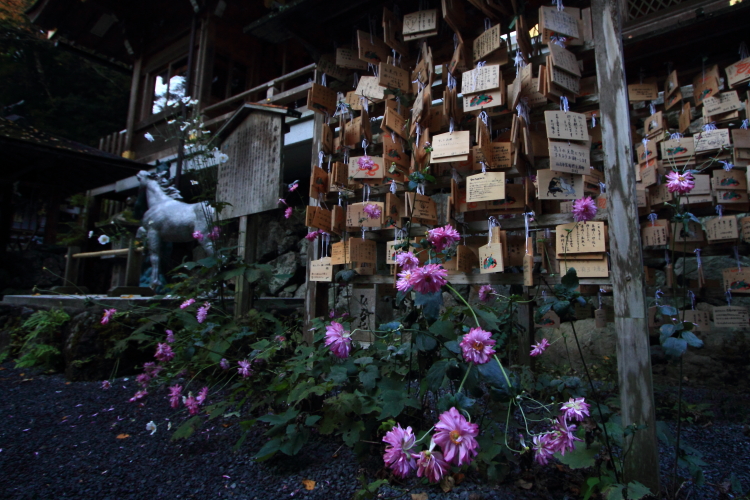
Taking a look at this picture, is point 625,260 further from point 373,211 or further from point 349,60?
point 349,60

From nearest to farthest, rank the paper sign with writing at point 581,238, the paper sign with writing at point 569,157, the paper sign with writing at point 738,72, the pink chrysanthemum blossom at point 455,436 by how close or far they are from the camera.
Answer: the pink chrysanthemum blossom at point 455,436 < the paper sign with writing at point 581,238 < the paper sign with writing at point 569,157 < the paper sign with writing at point 738,72

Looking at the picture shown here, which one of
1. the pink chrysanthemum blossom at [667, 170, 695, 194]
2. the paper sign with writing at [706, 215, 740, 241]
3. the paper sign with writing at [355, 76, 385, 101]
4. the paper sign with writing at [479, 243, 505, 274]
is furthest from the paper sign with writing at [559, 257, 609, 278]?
the paper sign with writing at [355, 76, 385, 101]

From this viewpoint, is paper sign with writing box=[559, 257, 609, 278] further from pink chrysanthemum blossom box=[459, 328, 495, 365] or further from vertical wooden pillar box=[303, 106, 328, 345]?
vertical wooden pillar box=[303, 106, 328, 345]

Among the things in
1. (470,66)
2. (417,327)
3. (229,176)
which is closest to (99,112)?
(229,176)

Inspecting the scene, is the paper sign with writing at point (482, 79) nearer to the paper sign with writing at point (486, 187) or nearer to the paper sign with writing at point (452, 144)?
the paper sign with writing at point (452, 144)

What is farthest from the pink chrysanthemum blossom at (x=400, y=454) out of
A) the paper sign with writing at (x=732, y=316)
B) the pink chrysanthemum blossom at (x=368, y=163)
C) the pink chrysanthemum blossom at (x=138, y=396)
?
the paper sign with writing at (x=732, y=316)

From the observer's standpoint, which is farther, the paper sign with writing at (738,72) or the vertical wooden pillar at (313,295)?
the vertical wooden pillar at (313,295)

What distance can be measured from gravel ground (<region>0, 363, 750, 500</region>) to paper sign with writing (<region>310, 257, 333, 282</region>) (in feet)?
3.62

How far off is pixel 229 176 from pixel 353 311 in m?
2.01

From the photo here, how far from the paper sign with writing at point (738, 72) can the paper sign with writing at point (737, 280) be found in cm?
133

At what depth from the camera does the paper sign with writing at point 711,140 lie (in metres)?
3.02

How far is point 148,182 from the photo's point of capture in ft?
19.1

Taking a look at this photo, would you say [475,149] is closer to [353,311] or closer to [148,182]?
[353,311]

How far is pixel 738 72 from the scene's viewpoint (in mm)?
3051
